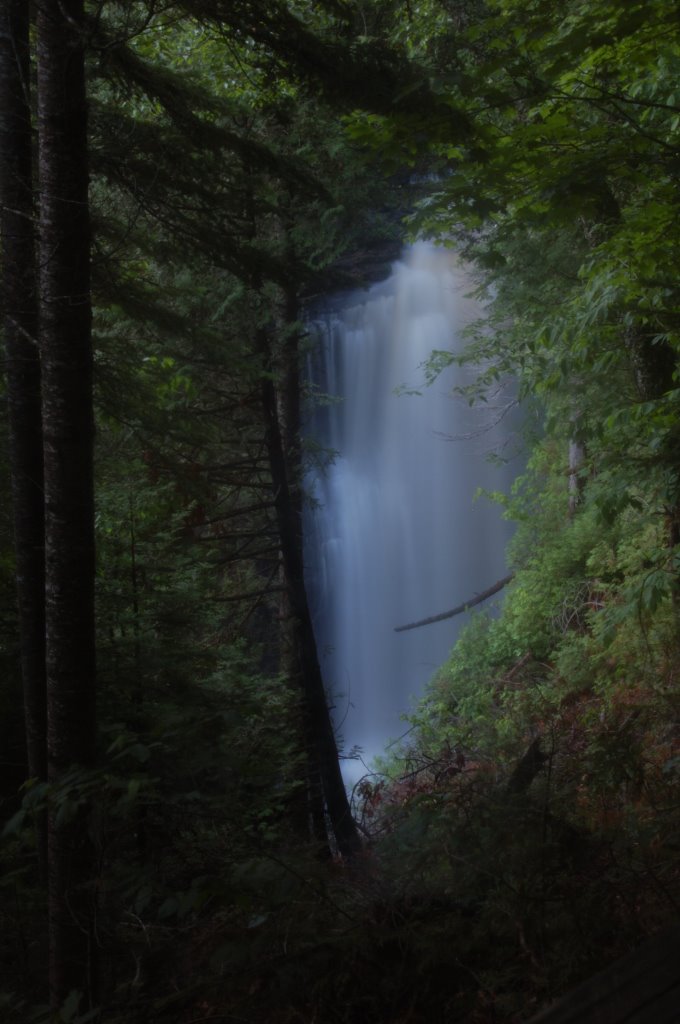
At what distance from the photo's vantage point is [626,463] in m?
6.06

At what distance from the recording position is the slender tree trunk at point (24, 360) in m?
4.97

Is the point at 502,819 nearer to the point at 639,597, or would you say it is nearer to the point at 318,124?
the point at 639,597

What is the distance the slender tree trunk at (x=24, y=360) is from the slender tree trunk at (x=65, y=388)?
1.00 metres

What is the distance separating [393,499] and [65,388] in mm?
17672

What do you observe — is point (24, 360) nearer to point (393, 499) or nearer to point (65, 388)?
point (65, 388)

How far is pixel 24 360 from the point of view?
5.29 meters

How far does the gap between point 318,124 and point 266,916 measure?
9651 millimetres


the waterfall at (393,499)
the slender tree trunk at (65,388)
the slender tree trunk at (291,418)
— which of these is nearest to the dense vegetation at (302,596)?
the slender tree trunk at (65,388)

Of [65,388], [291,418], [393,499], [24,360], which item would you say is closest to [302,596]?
[291,418]

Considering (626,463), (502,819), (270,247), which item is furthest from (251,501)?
(502,819)

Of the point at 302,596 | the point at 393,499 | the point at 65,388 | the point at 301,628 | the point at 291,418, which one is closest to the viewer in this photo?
the point at 65,388

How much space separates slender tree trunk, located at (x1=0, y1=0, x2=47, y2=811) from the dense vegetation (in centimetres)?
3

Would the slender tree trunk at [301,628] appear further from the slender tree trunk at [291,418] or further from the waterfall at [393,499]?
the waterfall at [393,499]

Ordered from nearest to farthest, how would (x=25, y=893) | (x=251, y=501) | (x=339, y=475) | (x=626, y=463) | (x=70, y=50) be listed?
(x=70, y=50), (x=25, y=893), (x=626, y=463), (x=251, y=501), (x=339, y=475)
